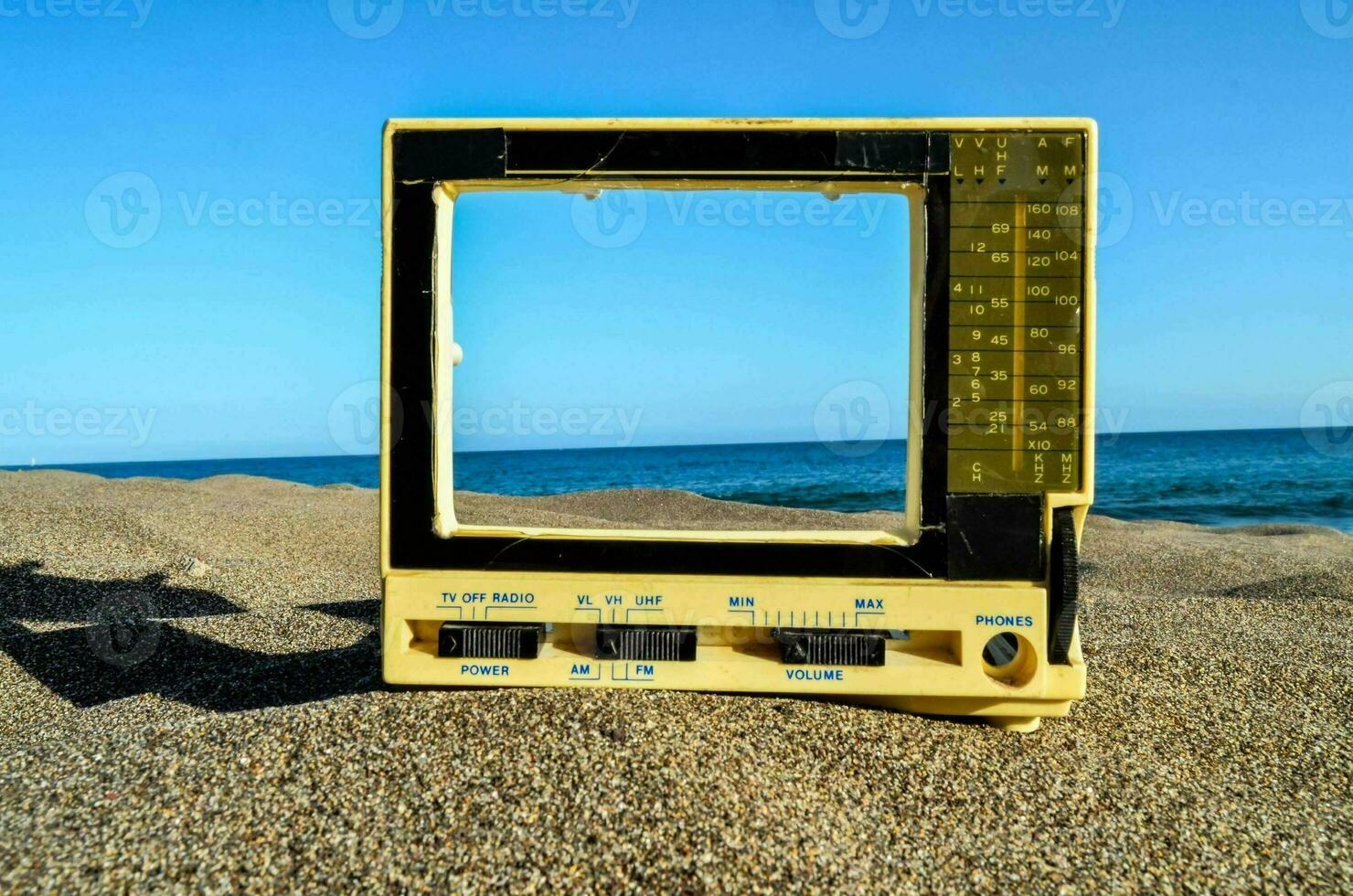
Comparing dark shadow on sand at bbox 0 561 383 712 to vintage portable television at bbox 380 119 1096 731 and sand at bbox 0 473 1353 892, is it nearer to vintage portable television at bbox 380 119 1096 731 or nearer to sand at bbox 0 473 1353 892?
sand at bbox 0 473 1353 892

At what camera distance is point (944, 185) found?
2053 mm

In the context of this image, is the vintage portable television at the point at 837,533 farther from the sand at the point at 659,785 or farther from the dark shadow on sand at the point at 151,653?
the dark shadow on sand at the point at 151,653

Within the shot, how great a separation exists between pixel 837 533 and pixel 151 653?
241 cm

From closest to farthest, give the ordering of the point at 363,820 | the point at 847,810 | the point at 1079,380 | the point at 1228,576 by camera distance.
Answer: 1. the point at 363,820
2. the point at 847,810
3. the point at 1079,380
4. the point at 1228,576

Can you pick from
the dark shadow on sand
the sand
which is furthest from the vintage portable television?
the dark shadow on sand

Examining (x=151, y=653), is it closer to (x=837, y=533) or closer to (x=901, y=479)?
(x=837, y=533)

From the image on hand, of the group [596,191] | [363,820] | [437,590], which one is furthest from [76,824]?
[596,191]

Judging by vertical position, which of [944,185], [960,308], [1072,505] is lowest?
[1072,505]

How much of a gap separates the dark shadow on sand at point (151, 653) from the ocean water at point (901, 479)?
3911 millimetres

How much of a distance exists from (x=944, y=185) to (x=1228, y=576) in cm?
450

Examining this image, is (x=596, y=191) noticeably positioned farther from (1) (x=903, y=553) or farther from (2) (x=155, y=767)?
(2) (x=155, y=767)

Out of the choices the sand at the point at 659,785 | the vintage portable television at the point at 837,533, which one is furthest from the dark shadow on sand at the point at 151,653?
the vintage portable television at the point at 837,533

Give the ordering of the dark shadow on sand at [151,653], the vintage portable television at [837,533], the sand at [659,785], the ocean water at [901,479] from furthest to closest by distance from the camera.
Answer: the ocean water at [901,479]
the dark shadow on sand at [151,653]
the vintage portable television at [837,533]
the sand at [659,785]

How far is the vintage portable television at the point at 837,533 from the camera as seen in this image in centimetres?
204
